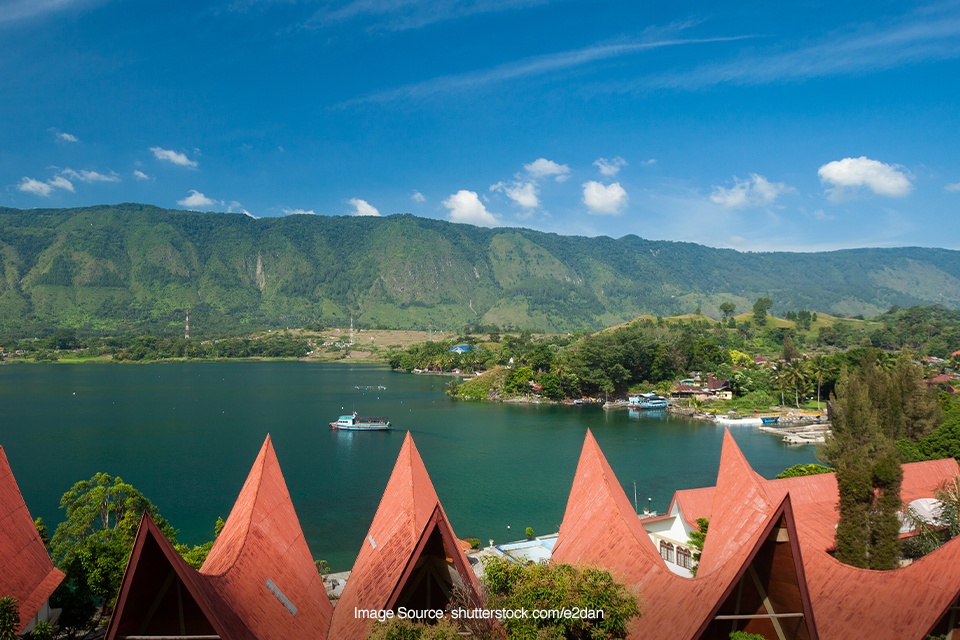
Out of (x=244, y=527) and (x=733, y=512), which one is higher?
(x=733, y=512)

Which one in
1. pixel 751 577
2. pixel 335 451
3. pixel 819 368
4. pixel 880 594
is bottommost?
pixel 335 451

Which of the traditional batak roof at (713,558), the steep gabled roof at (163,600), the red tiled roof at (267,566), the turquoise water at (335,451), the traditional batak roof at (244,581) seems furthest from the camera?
the turquoise water at (335,451)

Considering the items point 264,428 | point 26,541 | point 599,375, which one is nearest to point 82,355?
point 264,428

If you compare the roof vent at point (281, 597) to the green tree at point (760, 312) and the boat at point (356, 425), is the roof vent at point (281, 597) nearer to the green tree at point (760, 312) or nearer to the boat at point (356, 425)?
the boat at point (356, 425)

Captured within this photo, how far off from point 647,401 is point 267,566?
240 ft

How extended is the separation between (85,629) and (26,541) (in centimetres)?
396

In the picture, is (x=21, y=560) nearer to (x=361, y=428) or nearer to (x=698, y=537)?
(x=698, y=537)

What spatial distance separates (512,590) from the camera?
29.9ft

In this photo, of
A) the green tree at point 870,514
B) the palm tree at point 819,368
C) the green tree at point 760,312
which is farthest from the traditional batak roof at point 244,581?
the green tree at point 760,312

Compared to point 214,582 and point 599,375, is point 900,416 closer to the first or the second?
point 214,582

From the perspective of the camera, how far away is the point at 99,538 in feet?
63.4

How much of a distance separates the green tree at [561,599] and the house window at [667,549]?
13.9 m

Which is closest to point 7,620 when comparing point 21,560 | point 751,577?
point 21,560

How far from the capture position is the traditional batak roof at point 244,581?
8.55 metres
